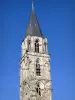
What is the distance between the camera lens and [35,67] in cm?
4603

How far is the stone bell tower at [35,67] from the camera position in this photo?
44594mm

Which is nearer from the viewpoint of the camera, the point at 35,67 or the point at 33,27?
the point at 35,67

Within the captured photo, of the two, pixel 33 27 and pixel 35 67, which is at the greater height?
pixel 33 27

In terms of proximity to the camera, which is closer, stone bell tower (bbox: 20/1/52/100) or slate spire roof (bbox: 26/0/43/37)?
stone bell tower (bbox: 20/1/52/100)

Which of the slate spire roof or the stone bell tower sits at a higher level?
the slate spire roof

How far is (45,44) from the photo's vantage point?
1938 inches

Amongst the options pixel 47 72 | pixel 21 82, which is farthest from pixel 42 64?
pixel 21 82

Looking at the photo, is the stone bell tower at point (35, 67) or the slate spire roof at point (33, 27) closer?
the stone bell tower at point (35, 67)

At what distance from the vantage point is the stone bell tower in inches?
1756

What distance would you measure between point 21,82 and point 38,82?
3.72 meters

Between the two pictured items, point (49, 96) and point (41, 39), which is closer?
point (49, 96)

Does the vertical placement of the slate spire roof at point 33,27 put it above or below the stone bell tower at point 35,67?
above

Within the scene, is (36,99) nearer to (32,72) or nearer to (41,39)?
(32,72)

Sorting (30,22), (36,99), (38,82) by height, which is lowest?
(36,99)
